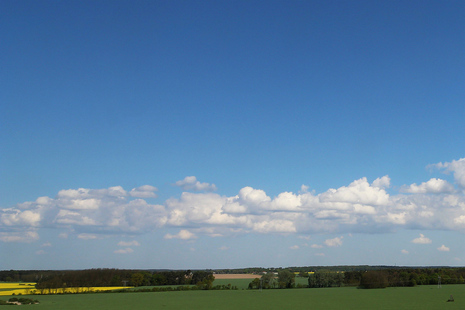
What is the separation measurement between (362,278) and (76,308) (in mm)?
112820

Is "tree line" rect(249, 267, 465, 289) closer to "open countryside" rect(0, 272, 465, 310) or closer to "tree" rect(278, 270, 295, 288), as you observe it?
"tree" rect(278, 270, 295, 288)

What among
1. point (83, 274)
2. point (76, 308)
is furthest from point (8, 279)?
point (76, 308)

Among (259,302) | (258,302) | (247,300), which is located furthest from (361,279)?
(258,302)

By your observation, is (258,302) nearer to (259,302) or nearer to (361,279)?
(259,302)

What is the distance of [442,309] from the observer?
249 feet

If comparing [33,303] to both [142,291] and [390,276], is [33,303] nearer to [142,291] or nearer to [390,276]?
[142,291]

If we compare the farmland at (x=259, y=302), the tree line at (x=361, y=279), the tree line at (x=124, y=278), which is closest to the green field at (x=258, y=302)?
the farmland at (x=259, y=302)

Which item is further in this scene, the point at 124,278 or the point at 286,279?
the point at 124,278

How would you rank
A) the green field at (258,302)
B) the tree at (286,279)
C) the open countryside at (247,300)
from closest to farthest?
the green field at (258,302) < the open countryside at (247,300) < the tree at (286,279)

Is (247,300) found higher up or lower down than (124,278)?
lower down

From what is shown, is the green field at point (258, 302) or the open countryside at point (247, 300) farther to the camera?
the open countryside at point (247, 300)

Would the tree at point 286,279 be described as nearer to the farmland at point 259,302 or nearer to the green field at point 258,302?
the farmland at point 259,302

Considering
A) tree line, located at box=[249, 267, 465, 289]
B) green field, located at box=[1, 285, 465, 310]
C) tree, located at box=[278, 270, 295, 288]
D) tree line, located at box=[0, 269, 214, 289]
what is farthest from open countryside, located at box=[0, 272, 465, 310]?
tree, located at box=[278, 270, 295, 288]

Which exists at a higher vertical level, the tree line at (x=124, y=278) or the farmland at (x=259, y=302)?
the tree line at (x=124, y=278)
